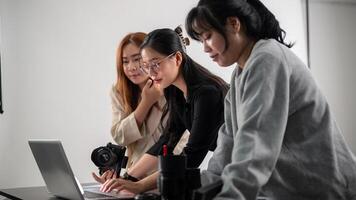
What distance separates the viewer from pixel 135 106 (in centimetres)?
245

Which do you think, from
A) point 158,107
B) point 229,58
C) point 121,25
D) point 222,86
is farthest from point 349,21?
point 229,58

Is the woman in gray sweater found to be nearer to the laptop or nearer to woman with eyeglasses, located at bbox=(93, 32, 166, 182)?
the laptop

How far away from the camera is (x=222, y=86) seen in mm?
1815

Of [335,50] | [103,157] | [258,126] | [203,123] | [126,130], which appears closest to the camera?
[258,126]

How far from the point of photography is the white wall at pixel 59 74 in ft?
9.70

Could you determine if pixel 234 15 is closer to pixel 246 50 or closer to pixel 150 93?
pixel 246 50

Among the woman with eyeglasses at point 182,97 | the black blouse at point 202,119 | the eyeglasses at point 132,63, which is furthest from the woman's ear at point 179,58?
the eyeglasses at point 132,63

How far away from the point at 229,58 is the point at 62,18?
6.72 feet

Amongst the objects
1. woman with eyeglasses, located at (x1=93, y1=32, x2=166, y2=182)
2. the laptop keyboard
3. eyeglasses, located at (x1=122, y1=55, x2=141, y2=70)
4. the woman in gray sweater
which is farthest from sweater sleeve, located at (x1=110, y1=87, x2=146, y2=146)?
the woman in gray sweater

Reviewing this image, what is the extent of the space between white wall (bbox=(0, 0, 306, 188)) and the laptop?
4.48ft

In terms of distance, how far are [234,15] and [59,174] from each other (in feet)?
→ 2.46

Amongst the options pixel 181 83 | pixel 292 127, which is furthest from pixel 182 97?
pixel 292 127

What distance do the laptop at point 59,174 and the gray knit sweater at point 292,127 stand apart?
56 cm

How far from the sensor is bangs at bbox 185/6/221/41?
3.96 ft
